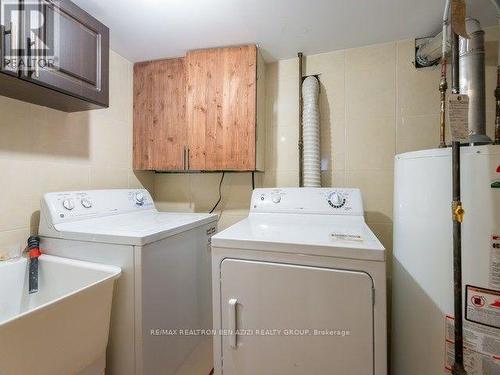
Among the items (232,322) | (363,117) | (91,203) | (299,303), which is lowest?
(232,322)

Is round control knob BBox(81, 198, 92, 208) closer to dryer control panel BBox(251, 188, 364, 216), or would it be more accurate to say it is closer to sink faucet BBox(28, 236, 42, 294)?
sink faucet BBox(28, 236, 42, 294)

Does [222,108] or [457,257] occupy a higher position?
[222,108]

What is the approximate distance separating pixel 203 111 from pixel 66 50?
32.0 inches

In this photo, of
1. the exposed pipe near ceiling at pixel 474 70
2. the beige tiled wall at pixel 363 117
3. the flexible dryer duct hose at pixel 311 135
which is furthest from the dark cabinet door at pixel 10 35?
the exposed pipe near ceiling at pixel 474 70

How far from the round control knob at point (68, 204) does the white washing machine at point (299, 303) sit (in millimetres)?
888

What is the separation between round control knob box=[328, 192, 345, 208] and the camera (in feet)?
4.90

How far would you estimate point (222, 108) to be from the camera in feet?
5.65

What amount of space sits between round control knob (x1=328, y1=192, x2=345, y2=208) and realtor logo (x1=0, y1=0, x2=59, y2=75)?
1.59m

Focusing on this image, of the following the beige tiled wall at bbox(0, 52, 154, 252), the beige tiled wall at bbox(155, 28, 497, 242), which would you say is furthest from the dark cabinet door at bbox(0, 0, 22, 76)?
the beige tiled wall at bbox(155, 28, 497, 242)

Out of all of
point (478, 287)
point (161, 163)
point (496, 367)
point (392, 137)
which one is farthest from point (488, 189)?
point (161, 163)

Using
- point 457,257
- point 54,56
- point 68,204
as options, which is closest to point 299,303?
point 457,257

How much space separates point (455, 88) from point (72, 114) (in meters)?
2.01

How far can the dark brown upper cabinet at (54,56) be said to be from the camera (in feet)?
3.18

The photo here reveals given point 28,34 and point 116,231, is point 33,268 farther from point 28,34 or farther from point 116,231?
point 28,34
